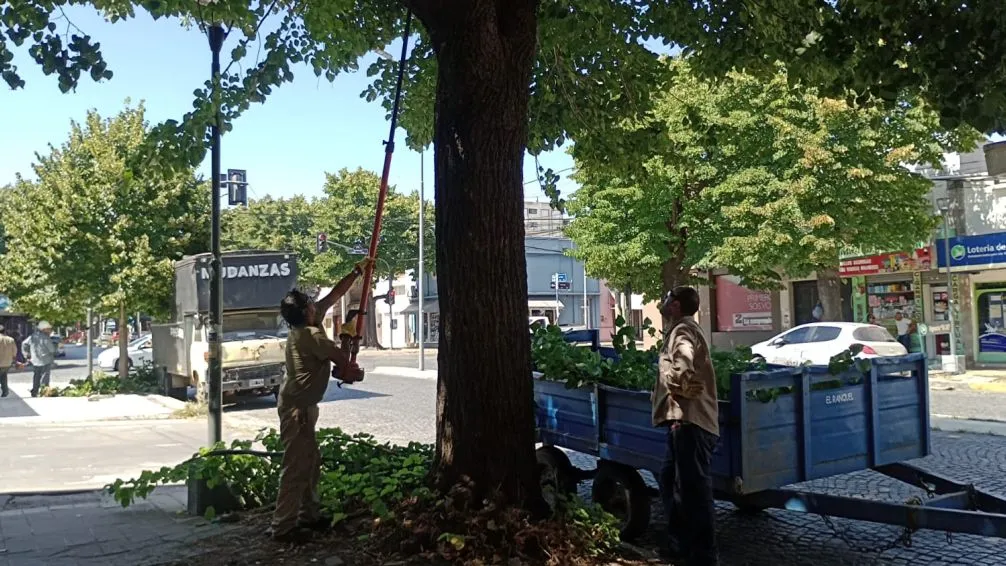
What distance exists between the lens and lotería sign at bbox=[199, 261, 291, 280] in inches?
707

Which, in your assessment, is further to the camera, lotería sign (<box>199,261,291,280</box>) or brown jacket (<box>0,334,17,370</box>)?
brown jacket (<box>0,334,17,370</box>)

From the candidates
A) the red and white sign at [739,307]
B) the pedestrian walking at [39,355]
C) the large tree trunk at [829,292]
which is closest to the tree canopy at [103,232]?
the pedestrian walking at [39,355]

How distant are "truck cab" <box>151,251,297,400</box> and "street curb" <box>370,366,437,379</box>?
325 inches

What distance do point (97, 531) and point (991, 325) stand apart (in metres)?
24.0

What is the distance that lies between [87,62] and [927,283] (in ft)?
80.4

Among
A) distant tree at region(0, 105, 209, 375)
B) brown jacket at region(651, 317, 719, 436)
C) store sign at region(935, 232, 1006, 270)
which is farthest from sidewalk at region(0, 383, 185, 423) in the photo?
store sign at region(935, 232, 1006, 270)

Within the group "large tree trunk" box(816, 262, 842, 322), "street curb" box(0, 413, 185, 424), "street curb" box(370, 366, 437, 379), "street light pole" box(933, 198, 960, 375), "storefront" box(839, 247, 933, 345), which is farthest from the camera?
"street curb" box(370, 366, 437, 379)

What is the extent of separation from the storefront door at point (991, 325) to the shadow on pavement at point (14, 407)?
2437 cm

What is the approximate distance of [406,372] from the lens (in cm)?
2841

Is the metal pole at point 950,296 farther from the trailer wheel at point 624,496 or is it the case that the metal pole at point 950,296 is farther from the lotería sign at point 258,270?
the trailer wheel at point 624,496

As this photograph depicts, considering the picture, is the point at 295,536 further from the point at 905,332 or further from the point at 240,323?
the point at 905,332

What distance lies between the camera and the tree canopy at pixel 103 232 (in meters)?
19.0

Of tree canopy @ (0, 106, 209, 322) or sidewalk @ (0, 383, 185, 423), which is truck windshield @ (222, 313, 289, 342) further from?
tree canopy @ (0, 106, 209, 322)

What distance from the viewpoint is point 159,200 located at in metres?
19.5
